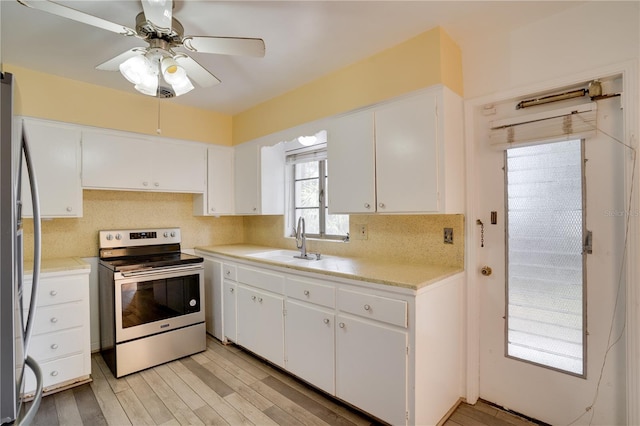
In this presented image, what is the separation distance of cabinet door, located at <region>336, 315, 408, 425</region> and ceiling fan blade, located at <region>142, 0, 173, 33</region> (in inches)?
76.5

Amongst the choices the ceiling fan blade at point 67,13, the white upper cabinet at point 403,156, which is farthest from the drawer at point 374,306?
the ceiling fan blade at point 67,13

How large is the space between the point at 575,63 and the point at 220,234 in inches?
141

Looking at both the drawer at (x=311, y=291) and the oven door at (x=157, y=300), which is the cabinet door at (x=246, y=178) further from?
the drawer at (x=311, y=291)

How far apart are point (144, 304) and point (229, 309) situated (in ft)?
2.43

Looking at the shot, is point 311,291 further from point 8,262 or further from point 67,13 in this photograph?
point 67,13

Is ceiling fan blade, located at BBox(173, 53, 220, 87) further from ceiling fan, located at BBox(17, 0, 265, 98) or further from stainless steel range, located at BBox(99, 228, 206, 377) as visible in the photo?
stainless steel range, located at BBox(99, 228, 206, 377)

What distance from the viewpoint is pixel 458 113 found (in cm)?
211

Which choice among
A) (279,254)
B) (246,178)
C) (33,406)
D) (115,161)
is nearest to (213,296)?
(279,254)

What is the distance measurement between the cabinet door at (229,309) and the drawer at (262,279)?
0.19m

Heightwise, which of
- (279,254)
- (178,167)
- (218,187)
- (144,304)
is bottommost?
(144,304)

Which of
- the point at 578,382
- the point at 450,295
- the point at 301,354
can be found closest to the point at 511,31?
the point at 450,295

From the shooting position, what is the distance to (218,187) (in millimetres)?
3525

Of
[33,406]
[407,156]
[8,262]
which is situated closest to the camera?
[8,262]

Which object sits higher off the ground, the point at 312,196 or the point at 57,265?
the point at 312,196
